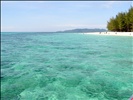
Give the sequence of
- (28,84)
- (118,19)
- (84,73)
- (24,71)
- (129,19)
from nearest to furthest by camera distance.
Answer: (28,84) < (84,73) < (24,71) < (129,19) < (118,19)

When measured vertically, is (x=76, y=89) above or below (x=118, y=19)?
below

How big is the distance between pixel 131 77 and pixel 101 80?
2.03 m

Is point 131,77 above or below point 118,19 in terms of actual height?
below

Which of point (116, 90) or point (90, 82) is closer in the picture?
point (116, 90)

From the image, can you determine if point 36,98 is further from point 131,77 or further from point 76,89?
point 131,77

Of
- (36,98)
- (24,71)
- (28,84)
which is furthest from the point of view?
(24,71)

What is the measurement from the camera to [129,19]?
6825 centimetres

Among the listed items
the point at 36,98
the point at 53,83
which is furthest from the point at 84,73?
the point at 36,98

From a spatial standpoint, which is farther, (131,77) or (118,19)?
(118,19)

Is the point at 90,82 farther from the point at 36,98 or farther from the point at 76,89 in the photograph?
the point at 36,98

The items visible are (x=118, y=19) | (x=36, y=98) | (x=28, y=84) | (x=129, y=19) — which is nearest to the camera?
(x=36, y=98)

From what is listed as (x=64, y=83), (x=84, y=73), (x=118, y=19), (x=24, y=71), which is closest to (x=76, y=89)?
(x=64, y=83)

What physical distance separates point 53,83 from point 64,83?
2.09 feet

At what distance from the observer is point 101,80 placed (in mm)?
12445
